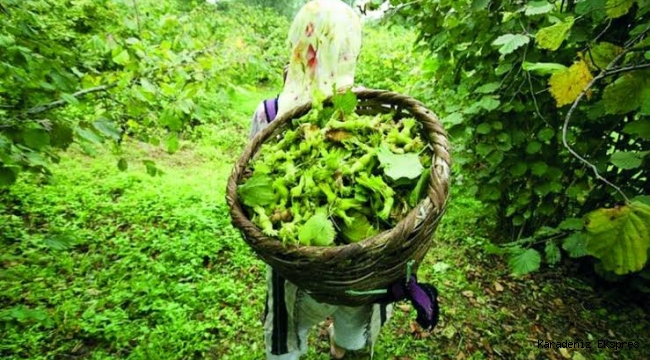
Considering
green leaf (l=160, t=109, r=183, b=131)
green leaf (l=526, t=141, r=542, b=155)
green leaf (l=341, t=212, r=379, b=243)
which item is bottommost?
green leaf (l=526, t=141, r=542, b=155)

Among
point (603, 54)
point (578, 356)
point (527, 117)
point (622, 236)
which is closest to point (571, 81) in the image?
point (603, 54)

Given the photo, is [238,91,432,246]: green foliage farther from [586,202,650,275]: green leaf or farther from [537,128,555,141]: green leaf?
[537,128,555,141]: green leaf

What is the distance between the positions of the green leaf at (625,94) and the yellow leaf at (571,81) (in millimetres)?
97

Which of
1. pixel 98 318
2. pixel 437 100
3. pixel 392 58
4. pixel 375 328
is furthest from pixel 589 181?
pixel 392 58

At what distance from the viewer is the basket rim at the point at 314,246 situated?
3.33 ft

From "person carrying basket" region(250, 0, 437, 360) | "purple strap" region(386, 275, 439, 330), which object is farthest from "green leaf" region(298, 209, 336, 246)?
"person carrying basket" region(250, 0, 437, 360)

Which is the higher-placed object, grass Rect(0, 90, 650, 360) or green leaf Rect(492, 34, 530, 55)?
green leaf Rect(492, 34, 530, 55)

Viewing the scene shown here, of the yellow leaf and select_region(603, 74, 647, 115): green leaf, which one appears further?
the yellow leaf

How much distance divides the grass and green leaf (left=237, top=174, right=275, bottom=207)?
0.94 m

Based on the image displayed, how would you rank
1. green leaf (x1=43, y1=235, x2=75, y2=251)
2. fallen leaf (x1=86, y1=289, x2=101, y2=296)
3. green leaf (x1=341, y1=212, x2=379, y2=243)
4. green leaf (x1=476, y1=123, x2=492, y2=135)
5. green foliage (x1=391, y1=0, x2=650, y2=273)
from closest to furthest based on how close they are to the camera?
green leaf (x1=341, y1=212, x2=379, y2=243) < green leaf (x1=43, y1=235, x2=75, y2=251) < green foliage (x1=391, y1=0, x2=650, y2=273) < green leaf (x1=476, y1=123, x2=492, y2=135) < fallen leaf (x1=86, y1=289, x2=101, y2=296)

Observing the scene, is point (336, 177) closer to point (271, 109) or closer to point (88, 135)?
point (271, 109)

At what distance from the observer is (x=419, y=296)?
4.20 ft

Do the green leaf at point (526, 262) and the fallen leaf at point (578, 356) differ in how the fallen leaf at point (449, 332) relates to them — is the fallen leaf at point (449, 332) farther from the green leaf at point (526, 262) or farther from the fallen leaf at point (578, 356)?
the green leaf at point (526, 262)

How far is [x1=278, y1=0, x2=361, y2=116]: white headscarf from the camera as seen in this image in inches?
62.4
